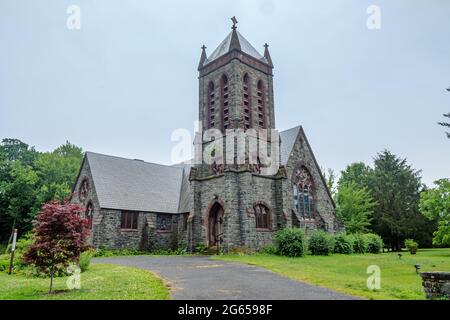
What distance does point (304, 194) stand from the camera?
1101 inches

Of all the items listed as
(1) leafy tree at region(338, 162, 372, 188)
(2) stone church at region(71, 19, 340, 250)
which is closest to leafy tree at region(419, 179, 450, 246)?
(2) stone church at region(71, 19, 340, 250)

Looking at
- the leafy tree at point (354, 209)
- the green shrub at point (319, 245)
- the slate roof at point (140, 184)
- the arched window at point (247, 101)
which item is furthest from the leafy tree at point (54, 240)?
the leafy tree at point (354, 209)

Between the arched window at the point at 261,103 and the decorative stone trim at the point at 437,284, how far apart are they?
20198mm

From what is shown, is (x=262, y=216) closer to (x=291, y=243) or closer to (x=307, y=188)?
(x=291, y=243)

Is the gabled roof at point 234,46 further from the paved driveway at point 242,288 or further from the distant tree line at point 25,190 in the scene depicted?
the distant tree line at point 25,190

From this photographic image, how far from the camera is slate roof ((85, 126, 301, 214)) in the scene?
2848cm

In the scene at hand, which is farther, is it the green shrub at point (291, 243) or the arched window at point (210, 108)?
the arched window at point (210, 108)

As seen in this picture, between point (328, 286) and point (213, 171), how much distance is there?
1734 centimetres

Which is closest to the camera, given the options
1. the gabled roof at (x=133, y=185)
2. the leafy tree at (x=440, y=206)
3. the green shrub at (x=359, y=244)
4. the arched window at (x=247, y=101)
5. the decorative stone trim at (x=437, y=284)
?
the decorative stone trim at (x=437, y=284)

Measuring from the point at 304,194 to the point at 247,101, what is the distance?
8709 mm

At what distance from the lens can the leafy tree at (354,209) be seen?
3716 cm

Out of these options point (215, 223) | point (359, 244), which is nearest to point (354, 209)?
point (359, 244)

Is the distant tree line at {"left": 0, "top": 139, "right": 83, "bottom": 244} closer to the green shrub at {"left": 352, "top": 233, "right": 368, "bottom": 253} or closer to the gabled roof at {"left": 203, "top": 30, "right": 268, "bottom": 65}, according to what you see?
the gabled roof at {"left": 203, "top": 30, "right": 268, "bottom": 65}

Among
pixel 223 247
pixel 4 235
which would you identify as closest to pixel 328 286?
pixel 223 247
